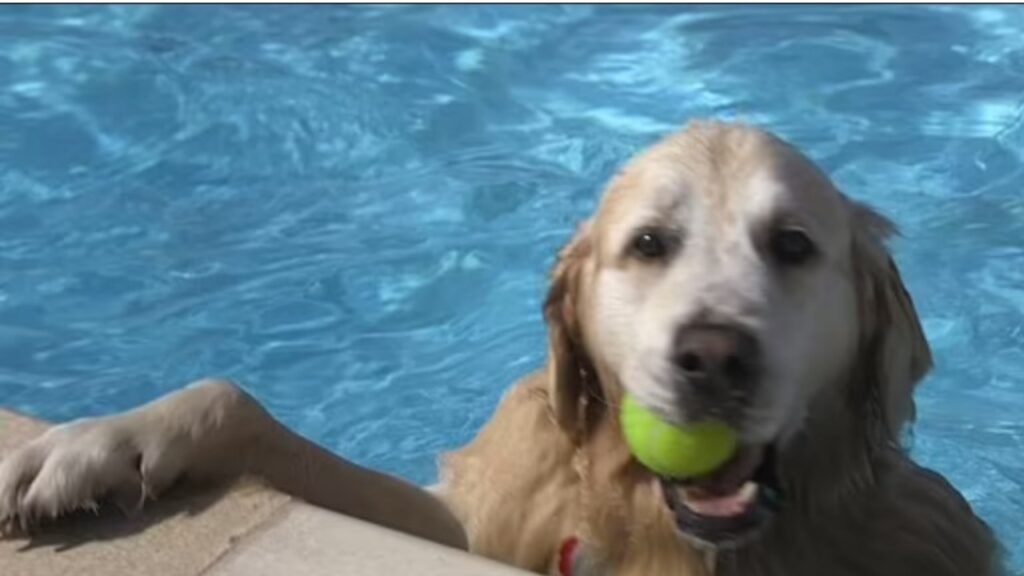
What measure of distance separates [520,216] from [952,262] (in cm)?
159

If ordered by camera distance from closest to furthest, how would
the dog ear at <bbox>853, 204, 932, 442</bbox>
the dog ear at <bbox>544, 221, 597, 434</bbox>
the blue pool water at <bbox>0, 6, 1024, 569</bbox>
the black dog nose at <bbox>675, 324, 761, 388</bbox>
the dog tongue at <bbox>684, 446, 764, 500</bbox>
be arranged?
the black dog nose at <bbox>675, 324, 761, 388</bbox>, the dog tongue at <bbox>684, 446, 764, 500</bbox>, the dog ear at <bbox>853, 204, 932, 442</bbox>, the dog ear at <bbox>544, 221, 597, 434</bbox>, the blue pool water at <bbox>0, 6, 1024, 569</bbox>

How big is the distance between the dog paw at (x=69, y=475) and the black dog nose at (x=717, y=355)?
3.60ft

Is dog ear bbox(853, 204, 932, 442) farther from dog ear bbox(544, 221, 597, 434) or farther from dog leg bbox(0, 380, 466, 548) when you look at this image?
dog leg bbox(0, 380, 466, 548)

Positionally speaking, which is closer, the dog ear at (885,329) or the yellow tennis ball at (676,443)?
the yellow tennis ball at (676,443)

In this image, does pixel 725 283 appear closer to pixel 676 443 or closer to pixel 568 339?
pixel 676 443

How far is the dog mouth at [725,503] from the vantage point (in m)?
4.01

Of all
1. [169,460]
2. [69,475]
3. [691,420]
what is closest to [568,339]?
[691,420]

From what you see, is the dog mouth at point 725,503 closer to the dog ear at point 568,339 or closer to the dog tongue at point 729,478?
the dog tongue at point 729,478

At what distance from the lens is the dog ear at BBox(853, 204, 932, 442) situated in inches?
166

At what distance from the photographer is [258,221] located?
298 inches

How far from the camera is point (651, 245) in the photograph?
4.09 meters

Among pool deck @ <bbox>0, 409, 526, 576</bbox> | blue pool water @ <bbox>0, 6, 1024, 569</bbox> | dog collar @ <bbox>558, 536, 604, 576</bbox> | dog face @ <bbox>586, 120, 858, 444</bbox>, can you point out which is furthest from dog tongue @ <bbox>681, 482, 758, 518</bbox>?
blue pool water @ <bbox>0, 6, 1024, 569</bbox>

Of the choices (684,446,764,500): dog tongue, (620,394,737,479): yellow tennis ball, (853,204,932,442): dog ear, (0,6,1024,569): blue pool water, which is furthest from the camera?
(0,6,1024,569): blue pool water

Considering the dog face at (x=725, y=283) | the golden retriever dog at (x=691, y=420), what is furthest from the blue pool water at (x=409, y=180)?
the dog face at (x=725, y=283)
